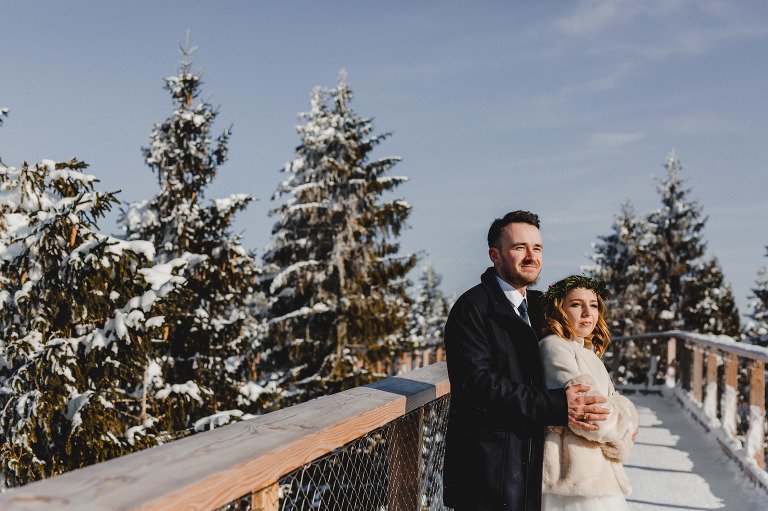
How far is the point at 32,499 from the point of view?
110cm

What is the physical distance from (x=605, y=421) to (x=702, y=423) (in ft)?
25.0

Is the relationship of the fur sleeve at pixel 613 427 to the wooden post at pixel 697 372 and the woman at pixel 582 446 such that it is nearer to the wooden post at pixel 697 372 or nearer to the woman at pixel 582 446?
the woman at pixel 582 446

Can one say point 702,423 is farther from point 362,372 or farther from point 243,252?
point 362,372

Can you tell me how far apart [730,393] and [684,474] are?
1.23m

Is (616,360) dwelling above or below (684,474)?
above

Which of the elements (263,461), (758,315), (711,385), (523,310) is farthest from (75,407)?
(758,315)

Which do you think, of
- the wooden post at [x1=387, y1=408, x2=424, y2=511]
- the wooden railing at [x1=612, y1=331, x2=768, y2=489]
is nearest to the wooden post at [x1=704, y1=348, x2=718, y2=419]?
the wooden railing at [x1=612, y1=331, x2=768, y2=489]

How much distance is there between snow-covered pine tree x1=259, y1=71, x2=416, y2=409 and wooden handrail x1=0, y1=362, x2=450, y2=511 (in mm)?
16516

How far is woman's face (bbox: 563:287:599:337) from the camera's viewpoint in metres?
3.11

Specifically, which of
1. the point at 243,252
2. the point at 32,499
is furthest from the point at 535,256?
the point at 243,252

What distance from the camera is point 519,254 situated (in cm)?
292

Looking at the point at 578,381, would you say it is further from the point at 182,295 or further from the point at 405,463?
the point at 182,295

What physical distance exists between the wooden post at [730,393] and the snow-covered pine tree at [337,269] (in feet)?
39.2

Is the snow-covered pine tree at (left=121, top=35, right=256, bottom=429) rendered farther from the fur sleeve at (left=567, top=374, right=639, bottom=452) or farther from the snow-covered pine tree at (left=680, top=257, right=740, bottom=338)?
the snow-covered pine tree at (left=680, top=257, right=740, bottom=338)
